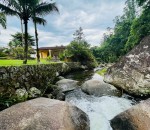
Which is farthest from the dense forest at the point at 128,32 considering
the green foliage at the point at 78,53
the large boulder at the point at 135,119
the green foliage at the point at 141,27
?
the large boulder at the point at 135,119

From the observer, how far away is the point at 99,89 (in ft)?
33.4

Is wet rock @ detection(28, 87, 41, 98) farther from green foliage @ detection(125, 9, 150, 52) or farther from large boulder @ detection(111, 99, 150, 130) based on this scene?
green foliage @ detection(125, 9, 150, 52)

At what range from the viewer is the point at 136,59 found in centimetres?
1014

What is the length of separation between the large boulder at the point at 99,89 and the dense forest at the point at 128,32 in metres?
5.31

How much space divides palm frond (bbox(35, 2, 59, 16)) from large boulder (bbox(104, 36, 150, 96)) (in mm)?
8012

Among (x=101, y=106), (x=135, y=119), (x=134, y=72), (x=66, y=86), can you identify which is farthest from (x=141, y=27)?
(x=135, y=119)

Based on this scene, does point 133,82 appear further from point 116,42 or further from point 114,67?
point 116,42

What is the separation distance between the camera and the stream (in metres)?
6.80

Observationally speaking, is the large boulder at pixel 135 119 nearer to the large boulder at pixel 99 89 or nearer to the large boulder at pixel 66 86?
the large boulder at pixel 99 89

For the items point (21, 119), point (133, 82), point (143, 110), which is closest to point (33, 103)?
point (21, 119)

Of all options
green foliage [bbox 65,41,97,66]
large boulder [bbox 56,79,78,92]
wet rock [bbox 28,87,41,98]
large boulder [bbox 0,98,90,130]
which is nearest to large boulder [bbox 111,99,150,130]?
large boulder [bbox 0,98,90,130]

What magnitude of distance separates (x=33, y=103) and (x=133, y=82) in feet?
17.4

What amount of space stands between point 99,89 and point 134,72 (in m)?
2.03

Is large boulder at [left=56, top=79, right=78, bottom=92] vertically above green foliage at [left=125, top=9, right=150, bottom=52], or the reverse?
green foliage at [left=125, top=9, right=150, bottom=52]
